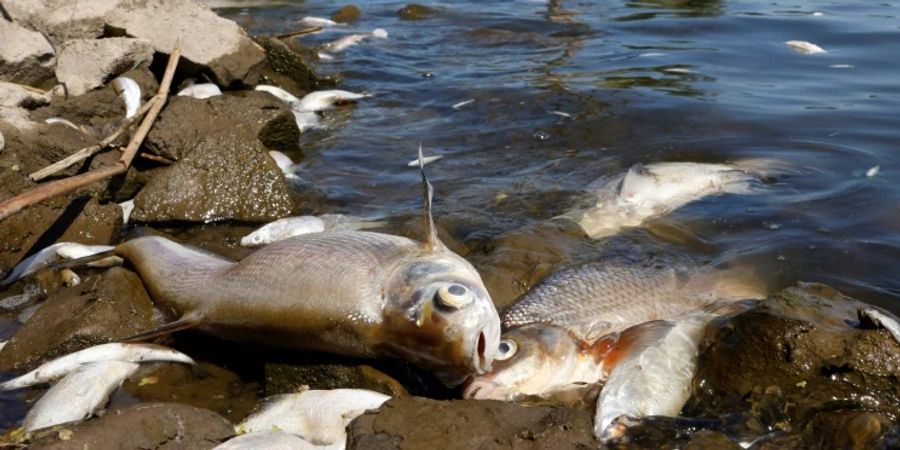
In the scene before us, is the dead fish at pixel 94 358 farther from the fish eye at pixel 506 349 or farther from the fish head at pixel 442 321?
the fish eye at pixel 506 349

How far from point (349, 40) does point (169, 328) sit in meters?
10.2

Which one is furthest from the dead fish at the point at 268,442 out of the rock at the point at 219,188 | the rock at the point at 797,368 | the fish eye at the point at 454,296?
the rock at the point at 219,188

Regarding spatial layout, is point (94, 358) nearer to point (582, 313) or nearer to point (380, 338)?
point (380, 338)

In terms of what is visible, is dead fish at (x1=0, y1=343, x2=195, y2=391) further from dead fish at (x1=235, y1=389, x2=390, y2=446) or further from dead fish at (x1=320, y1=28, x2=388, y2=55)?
dead fish at (x1=320, y1=28, x2=388, y2=55)

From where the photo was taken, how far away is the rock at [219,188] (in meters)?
7.28

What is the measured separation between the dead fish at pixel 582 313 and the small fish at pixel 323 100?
5726 millimetres

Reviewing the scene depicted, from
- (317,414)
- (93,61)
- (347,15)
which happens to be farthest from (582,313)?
(347,15)

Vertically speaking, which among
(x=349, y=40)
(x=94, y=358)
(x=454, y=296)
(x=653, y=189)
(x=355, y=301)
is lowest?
(x=349, y=40)

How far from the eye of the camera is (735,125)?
9.40 m

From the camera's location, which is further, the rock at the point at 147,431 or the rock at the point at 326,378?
the rock at the point at 326,378

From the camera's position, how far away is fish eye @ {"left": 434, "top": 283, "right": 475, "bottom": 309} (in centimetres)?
432

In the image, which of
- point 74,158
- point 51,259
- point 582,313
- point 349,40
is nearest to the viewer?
point 582,313

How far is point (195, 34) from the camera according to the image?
10516mm

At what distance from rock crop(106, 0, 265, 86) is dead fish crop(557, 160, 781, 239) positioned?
478cm
